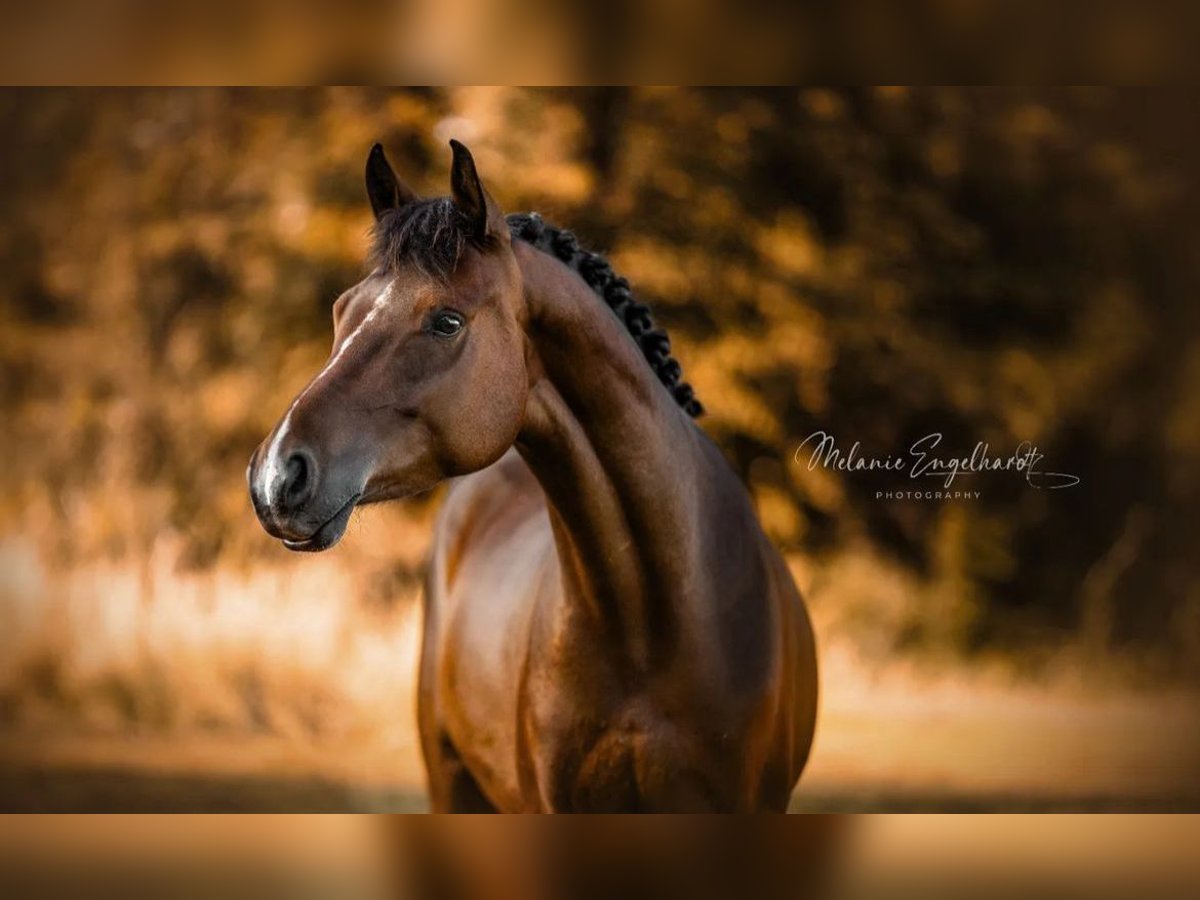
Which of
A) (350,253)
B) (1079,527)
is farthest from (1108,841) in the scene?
(350,253)

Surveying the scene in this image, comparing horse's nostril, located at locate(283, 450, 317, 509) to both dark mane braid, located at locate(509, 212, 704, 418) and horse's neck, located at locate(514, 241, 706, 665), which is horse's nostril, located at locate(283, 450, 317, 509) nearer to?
horse's neck, located at locate(514, 241, 706, 665)

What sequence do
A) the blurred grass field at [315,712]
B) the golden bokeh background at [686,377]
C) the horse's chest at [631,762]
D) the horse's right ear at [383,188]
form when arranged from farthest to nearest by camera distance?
the golden bokeh background at [686,377] → the blurred grass field at [315,712] → the horse's chest at [631,762] → the horse's right ear at [383,188]

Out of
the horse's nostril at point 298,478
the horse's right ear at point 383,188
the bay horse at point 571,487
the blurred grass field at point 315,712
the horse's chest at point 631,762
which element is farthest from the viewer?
the blurred grass field at point 315,712

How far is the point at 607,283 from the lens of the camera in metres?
2.14

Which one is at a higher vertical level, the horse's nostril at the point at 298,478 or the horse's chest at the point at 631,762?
the horse's nostril at the point at 298,478

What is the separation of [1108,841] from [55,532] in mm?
3797

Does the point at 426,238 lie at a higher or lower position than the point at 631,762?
higher

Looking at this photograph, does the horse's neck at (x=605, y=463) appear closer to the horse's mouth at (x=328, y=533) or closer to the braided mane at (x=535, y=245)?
the braided mane at (x=535, y=245)

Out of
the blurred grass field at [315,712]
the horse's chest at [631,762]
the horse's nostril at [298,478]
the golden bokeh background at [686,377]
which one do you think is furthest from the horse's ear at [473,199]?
the blurred grass field at [315,712]

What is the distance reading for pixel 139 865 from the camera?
317 centimetres

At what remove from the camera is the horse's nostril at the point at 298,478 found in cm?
170

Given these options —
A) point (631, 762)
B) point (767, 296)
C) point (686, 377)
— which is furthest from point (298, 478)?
point (767, 296)

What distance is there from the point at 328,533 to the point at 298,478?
0.10 metres

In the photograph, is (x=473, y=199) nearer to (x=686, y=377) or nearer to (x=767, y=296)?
(x=686, y=377)
